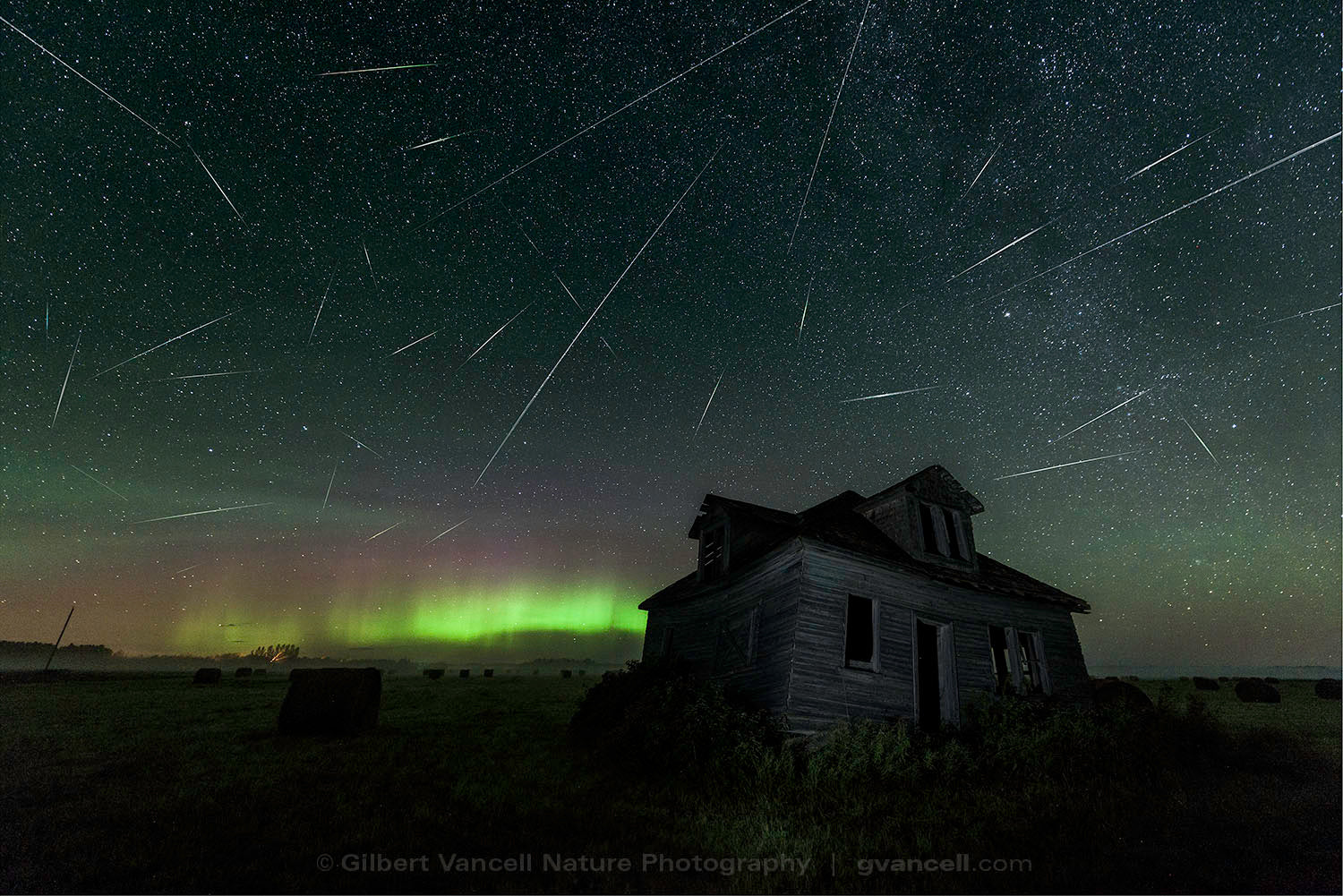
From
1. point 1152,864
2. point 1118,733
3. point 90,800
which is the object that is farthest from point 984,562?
point 90,800

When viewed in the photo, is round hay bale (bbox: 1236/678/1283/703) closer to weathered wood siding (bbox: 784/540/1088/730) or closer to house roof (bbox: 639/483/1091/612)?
house roof (bbox: 639/483/1091/612)

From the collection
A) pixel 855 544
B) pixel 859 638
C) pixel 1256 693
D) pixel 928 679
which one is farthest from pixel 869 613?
pixel 1256 693

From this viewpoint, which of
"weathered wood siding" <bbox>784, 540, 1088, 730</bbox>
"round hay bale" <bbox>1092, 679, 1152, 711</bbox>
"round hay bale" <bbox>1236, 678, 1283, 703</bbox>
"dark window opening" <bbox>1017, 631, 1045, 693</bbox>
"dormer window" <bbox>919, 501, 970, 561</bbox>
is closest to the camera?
"weathered wood siding" <bbox>784, 540, 1088, 730</bbox>

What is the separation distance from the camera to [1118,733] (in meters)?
12.0

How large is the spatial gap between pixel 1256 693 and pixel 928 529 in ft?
99.5

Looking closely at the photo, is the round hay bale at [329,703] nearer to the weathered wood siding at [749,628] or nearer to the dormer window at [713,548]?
the weathered wood siding at [749,628]

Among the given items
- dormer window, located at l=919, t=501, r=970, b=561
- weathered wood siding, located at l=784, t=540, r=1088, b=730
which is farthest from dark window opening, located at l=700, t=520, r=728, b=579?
dormer window, located at l=919, t=501, r=970, b=561

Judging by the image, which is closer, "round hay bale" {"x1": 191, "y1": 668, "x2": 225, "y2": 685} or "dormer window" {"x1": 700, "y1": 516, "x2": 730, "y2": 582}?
"dormer window" {"x1": 700, "y1": 516, "x2": 730, "y2": 582}

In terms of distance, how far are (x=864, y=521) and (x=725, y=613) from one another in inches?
200

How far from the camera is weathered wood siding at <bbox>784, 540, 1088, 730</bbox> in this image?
1206 centimetres

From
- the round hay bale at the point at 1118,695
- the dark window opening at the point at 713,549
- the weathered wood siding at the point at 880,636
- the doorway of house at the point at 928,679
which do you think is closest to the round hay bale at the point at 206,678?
the dark window opening at the point at 713,549

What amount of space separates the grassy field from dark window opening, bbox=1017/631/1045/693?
2.92 meters

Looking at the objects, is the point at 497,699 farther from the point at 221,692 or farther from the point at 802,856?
the point at 802,856

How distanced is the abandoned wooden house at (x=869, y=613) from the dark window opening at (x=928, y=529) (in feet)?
0.11
